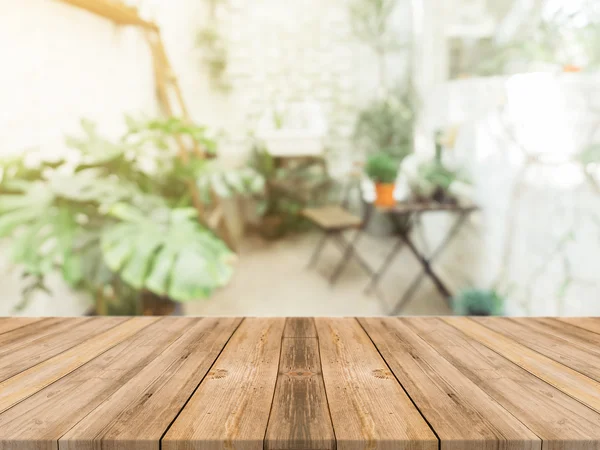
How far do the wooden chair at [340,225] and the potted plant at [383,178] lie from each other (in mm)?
265

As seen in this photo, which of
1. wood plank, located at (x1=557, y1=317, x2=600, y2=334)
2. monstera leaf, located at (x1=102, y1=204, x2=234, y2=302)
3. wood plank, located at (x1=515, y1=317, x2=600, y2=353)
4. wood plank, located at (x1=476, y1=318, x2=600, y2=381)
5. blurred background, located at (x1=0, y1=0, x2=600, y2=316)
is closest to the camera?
wood plank, located at (x1=476, y1=318, x2=600, y2=381)

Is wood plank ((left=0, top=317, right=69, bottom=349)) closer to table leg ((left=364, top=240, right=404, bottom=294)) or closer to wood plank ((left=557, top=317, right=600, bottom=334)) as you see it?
wood plank ((left=557, top=317, right=600, bottom=334))

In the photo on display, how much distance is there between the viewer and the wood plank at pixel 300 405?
65 centimetres

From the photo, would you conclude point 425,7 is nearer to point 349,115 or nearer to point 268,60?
point 349,115

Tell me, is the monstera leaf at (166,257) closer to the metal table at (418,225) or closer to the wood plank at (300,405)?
the wood plank at (300,405)

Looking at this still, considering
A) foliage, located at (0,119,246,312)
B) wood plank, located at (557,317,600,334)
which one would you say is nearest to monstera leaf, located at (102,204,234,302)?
foliage, located at (0,119,246,312)

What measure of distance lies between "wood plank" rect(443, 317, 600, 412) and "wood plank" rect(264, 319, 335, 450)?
35 cm

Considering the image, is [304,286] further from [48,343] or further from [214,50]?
[48,343]

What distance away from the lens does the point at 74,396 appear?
2.57 ft

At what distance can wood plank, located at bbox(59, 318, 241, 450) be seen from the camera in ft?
2.17

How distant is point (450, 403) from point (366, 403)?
0.12 metres

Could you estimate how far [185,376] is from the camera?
2.79 ft

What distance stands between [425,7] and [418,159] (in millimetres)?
863

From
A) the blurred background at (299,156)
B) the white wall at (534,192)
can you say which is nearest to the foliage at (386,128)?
the blurred background at (299,156)
